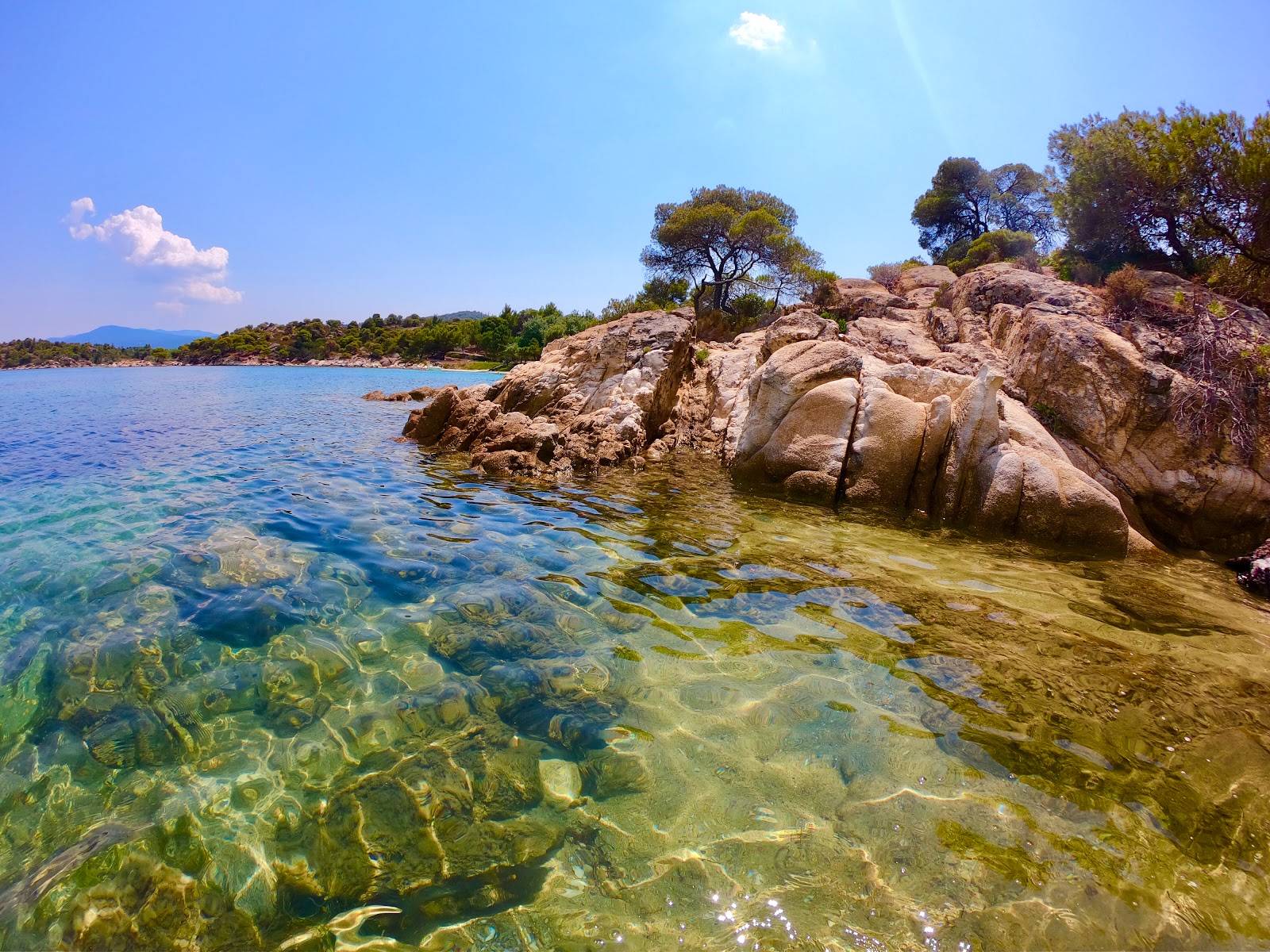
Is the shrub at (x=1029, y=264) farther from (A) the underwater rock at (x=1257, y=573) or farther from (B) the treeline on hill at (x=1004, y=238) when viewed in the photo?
(A) the underwater rock at (x=1257, y=573)

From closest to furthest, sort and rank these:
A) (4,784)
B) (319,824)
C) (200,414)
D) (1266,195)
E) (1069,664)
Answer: (319,824)
(4,784)
(1069,664)
(1266,195)
(200,414)

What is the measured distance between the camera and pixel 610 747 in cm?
339

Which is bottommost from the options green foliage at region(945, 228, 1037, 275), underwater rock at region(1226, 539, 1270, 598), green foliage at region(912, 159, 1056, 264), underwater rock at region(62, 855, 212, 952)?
underwater rock at region(62, 855, 212, 952)

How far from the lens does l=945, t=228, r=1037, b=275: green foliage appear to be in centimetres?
2675

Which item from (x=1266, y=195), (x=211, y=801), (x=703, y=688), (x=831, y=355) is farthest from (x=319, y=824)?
(x=1266, y=195)

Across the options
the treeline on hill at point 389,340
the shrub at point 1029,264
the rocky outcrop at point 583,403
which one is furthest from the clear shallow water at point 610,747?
the treeline on hill at point 389,340

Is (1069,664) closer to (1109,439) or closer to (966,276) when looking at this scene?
(1109,439)

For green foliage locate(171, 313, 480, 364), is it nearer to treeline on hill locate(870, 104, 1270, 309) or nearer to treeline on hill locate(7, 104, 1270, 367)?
treeline on hill locate(7, 104, 1270, 367)

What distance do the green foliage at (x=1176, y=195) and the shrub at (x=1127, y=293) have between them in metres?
2.72

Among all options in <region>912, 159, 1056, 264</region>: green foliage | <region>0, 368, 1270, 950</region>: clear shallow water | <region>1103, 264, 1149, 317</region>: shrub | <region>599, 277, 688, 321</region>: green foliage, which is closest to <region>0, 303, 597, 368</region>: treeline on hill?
<region>599, 277, 688, 321</region>: green foliage

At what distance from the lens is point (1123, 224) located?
1516 cm

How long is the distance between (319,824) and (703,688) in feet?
8.00

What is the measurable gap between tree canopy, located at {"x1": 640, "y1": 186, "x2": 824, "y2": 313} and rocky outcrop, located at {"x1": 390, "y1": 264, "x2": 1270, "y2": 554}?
2145 cm

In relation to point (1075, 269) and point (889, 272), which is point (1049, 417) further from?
point (889, 272)
